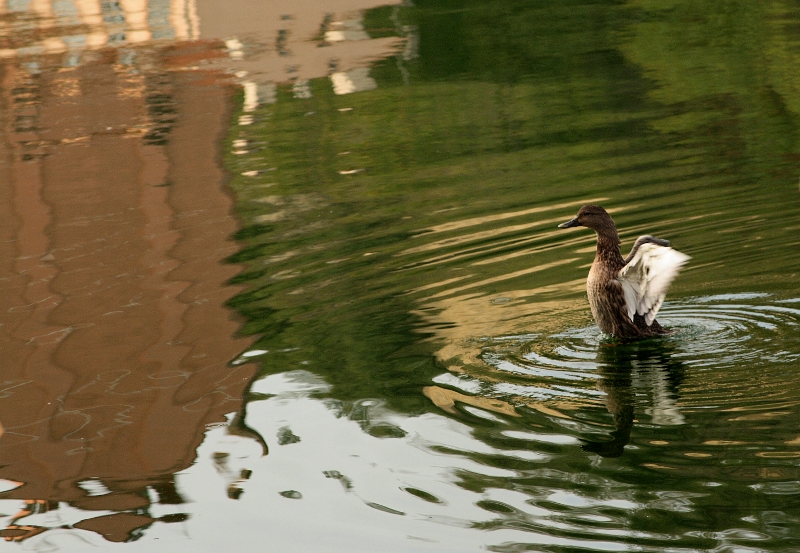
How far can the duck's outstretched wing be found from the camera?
Result: 293 inches

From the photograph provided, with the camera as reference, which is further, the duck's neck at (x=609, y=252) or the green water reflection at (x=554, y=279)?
the duck's neck at (x=609, y=252)

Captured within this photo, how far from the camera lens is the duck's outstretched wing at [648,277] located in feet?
24.5

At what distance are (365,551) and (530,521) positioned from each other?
2.58ft

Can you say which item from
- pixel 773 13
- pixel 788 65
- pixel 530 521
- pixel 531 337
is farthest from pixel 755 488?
pixel 773 13

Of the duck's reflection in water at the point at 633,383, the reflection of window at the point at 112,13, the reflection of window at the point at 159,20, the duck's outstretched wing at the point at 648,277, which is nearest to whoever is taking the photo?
the duck's reflection in water at the point at 633,383

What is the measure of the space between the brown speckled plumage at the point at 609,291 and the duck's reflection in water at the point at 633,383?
0.10 m

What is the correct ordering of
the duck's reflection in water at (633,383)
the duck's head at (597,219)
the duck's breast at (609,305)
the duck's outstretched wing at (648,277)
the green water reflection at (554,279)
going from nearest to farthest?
the green water reflection at (554,279) → the duck's reflection in water at (633,383) → the duck's outstretched wing at (648,277) → the duck's breast at (609,305) → the duck's head at (597,219)

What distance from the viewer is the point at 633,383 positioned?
23.7ft

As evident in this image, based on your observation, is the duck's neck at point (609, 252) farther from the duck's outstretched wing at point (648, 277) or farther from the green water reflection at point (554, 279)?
the green water reflection at point (554, 279)

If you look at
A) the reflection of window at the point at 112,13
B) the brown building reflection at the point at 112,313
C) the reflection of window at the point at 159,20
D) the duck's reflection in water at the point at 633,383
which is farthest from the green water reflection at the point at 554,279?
the reflection of window at the point at 112,13

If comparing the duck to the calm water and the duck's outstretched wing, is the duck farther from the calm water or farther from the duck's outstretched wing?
the calm water

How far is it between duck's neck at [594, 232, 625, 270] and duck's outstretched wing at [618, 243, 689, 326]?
11.8 inches

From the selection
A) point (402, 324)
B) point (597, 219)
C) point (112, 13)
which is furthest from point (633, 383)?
point (112, 13)

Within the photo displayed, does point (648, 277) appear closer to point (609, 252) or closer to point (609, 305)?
point (609, 305)
